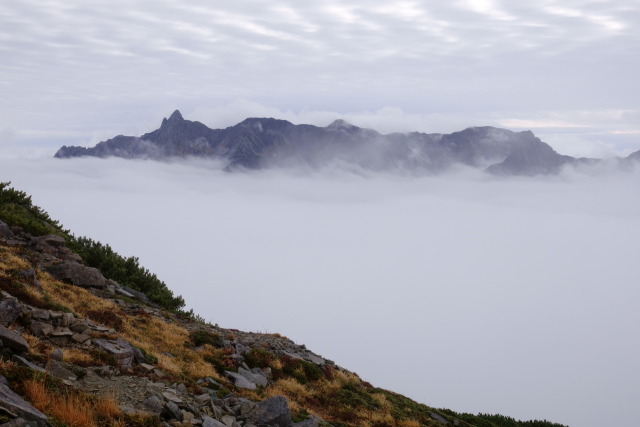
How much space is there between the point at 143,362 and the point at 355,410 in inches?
383

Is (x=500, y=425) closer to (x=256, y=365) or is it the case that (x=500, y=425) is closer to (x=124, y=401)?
(x=256, y=365)

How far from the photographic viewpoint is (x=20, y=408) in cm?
777

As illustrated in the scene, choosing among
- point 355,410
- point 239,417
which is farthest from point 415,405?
point 239,417

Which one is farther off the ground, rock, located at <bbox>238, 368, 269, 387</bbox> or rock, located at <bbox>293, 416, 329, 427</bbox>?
rock, located at <bbox>293, 416, 329, 427</bbox>

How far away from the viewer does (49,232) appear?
2964 centimetres

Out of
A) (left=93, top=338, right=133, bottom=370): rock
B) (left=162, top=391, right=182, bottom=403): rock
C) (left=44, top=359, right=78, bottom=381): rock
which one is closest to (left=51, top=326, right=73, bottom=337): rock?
(left=93, top=338, right=133, bottom=370): rock

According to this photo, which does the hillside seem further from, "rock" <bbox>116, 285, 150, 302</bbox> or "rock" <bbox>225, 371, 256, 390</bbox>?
"rock" <bbox>116, 285, 150, 302</bbox>

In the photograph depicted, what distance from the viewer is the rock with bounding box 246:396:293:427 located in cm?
1258

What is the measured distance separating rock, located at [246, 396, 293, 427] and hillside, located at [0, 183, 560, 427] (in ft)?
0.10

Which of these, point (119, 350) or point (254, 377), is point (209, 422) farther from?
point (254, 377)

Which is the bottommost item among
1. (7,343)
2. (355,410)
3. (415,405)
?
(415,405)

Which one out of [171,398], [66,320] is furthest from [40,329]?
[171,398]

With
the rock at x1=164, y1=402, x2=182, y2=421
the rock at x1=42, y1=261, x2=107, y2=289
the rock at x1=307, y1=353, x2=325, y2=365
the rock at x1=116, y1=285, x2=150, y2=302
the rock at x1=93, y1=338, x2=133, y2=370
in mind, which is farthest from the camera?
the rock at x1=116, y1=285, x2=150, y2=302

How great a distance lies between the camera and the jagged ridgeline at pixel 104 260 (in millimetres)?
28986
